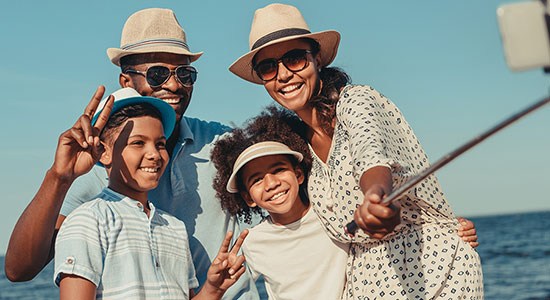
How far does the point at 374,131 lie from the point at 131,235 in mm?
1404

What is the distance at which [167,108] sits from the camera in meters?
3.82

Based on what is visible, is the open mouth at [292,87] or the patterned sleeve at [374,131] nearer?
the patterned sleeve at [374,131]

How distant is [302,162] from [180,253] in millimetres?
964

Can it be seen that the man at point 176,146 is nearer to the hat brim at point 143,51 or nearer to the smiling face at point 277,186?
the hat brim at point 143,51

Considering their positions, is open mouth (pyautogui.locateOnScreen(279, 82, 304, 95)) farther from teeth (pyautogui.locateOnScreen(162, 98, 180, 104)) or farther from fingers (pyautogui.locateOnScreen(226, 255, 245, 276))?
fingers (pyautogui.locateOnScreen(226, 255, 245, 276))

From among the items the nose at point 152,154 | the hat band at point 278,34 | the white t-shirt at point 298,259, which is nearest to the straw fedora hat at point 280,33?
the hat band at point 278,34

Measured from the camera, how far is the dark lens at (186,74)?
13.7 ft

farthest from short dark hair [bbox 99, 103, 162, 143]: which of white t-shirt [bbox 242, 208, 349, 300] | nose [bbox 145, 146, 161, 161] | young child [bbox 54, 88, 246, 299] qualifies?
white t-shirt [bbox 242, 208, 349, 300]

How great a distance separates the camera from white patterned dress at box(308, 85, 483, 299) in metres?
3.19

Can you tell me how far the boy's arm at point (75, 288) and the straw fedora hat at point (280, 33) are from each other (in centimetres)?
163

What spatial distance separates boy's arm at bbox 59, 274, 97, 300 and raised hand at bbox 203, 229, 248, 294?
80 cm

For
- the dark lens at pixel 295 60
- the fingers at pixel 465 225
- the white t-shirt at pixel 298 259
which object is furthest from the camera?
the white t-shirt at pixel 298 259

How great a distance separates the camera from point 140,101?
3.74 metres

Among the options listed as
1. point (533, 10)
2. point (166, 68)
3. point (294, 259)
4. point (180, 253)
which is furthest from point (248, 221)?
point (533, 10)
